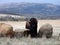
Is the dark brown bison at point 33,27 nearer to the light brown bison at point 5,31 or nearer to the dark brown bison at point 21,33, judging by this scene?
the dark brown bison at point 21,33

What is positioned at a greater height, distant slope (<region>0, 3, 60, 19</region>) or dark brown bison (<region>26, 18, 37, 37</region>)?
distant slope (<region>0, 3, 60, 19</region>)

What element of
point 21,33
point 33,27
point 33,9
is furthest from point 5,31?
point 33,9

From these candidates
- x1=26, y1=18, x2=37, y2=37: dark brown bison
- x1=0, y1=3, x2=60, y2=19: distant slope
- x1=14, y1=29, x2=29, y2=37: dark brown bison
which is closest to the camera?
x1=14, y1=29, x2=29, y2=37: dark brown bison

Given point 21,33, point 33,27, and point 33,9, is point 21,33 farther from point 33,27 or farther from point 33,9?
point 33,9

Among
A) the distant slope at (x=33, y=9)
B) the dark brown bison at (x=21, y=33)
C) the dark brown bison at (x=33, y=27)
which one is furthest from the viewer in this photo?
the distant slope at (x=33, y=9)

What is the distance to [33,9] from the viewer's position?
2823cm

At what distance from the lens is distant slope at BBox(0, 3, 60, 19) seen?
2692 centimetres

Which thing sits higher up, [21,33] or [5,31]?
[5,31]

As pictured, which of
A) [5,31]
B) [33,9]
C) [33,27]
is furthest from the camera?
[33,9]

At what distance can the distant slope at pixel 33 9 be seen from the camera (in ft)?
88.3

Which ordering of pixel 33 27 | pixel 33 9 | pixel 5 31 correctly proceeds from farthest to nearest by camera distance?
pixel 33 9
pixel 33 27
pixel 5 31

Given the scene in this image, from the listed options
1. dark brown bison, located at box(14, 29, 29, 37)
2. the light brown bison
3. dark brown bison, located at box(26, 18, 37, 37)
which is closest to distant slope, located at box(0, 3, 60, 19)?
dark brown bison, located at box(26, 18, 37, 37)

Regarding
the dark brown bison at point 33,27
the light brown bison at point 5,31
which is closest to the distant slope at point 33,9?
→ the dark brown bison at point 33,27

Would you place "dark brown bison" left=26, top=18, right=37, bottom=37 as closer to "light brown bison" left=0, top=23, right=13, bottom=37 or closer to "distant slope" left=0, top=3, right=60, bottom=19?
"light brown bison" left=0, top=23, right=13, bottom=37
